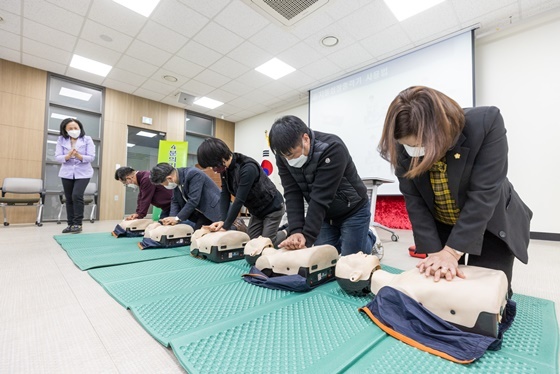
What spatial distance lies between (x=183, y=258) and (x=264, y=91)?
4.32 metres

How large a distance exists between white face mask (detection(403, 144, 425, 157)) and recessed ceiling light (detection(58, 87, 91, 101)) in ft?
20.2

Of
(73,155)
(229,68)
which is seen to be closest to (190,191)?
(73,155)

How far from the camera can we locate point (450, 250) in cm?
87

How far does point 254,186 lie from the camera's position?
1970 mm

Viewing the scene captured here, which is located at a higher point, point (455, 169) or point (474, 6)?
point (474, 6)

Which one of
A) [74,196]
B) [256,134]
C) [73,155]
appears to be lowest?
[74,196]

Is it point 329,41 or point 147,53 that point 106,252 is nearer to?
point 147,53

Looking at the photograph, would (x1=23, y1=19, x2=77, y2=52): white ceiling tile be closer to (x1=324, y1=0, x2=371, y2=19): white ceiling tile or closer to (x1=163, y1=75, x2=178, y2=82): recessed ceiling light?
(x1=163, y1=75, x2=178, y2=82): recessed ceiling light

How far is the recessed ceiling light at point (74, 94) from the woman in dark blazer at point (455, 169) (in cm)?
610

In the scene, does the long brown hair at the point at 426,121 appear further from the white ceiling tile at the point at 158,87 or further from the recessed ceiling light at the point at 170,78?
the white ceiling tile at the point at 158,87

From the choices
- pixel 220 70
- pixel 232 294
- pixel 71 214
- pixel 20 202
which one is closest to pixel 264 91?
pixel 220 70

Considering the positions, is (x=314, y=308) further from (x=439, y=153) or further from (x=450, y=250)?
(x=439, y=153)

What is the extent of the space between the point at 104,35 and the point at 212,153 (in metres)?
3.27

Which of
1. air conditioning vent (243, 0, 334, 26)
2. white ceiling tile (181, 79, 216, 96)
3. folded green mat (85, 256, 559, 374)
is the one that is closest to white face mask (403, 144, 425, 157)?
folded green mat (85, 256, 559, 374)
